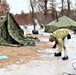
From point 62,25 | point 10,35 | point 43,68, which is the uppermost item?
point 62,25

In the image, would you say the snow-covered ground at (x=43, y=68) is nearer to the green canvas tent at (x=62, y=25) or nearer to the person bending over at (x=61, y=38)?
the person bending over at (x=61, y=38)

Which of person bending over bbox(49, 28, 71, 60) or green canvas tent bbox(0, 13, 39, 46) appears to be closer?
person bending over bbox(49, 28, 71, 60)

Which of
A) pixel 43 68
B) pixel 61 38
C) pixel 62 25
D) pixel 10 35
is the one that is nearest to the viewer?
pixel 43 68

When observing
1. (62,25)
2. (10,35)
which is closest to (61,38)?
(10,35)

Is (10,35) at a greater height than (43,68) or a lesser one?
greater

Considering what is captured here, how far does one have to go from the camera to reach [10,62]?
735 cm

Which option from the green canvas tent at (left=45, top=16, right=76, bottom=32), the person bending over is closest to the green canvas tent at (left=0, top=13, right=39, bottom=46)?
the person bending over

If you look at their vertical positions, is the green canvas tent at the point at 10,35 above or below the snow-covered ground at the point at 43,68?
above

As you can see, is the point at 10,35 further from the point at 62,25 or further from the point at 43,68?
the point at 62,25

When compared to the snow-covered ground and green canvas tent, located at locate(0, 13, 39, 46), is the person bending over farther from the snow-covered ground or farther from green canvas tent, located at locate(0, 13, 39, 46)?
green canvas tent, located at locate(0, 13, 39, 46)

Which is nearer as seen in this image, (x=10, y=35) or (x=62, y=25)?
(x=10, y=35)

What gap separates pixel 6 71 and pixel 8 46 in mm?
4676

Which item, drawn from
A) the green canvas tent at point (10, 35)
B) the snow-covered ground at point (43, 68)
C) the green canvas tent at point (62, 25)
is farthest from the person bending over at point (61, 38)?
the green canvas tent at point (62, 25)

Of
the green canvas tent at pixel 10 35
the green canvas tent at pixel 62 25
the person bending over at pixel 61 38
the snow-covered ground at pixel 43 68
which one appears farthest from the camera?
the green canvas tent at pixel 62 25
